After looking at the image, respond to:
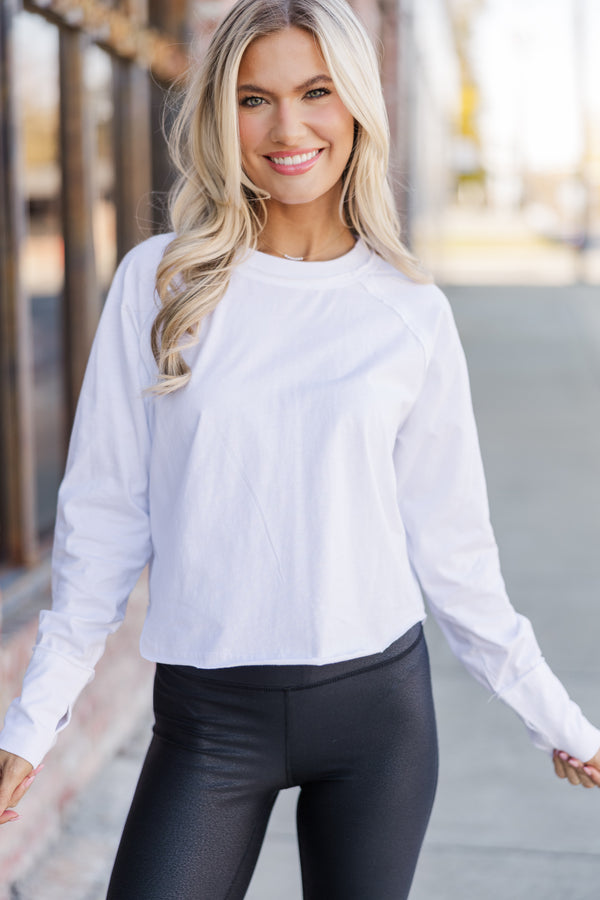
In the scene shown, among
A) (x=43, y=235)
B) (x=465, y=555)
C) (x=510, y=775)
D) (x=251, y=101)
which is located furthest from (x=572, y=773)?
(x=43, y=235)

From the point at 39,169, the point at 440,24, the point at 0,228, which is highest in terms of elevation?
the point at 440,24

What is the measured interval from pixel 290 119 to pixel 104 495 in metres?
0.64

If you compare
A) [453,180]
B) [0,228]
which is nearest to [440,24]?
[0,228]

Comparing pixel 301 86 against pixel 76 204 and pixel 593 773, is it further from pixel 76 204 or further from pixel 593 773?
pixel 76 204

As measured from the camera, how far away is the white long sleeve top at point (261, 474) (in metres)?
1.74

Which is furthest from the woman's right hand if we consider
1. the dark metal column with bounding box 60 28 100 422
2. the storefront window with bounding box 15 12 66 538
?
the dark metal column with bounding box 60 28 100 422

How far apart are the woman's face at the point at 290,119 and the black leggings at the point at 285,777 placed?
29.6 inches

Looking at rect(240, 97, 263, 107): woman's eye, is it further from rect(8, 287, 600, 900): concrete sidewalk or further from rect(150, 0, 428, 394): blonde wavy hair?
rect(8, 287, 600, 900): concrete sidewalk

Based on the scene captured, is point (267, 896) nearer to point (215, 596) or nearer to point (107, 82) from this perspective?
point (215, 596)

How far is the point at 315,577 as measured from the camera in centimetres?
175

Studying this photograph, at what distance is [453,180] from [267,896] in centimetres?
5084

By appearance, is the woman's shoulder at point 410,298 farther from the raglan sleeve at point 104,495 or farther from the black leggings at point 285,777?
the black leggings at point 285,777

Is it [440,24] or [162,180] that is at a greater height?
[440,24]

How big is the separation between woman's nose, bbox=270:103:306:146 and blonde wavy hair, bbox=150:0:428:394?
63mm
